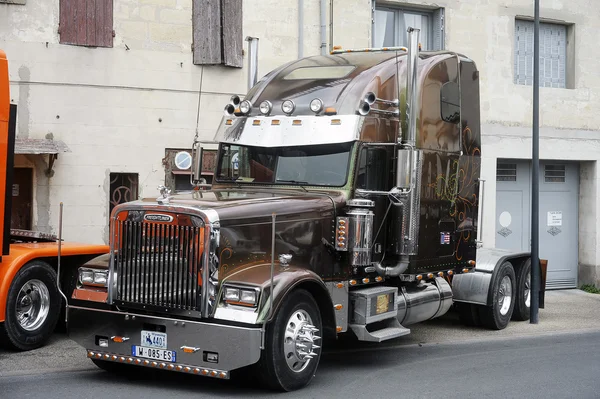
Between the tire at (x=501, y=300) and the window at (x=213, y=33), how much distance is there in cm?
588

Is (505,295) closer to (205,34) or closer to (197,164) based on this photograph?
(197,164)

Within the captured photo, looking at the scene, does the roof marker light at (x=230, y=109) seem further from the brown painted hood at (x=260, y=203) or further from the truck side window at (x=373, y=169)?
the truck side window at (x=373, y=169)

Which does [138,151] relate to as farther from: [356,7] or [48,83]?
[356,7]

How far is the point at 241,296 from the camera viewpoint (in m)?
8.15

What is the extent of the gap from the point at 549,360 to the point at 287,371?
3921mm

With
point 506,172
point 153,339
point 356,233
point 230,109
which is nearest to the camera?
point 153,339

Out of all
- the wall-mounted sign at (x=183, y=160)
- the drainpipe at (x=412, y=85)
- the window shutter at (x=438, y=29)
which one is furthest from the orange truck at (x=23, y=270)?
the window shutter at (x=438, y=29)

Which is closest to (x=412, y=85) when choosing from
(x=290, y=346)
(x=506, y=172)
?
(x=290, y=346)

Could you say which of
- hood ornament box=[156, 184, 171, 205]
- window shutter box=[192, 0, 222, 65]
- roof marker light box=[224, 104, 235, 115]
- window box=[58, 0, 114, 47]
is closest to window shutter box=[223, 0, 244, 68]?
window shutter box=[192, 0, 222, 65]

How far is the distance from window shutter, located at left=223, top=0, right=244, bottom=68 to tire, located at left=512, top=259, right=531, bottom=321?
5.97 meters

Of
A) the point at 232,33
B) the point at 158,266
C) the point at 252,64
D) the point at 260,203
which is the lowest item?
the point at 158,266

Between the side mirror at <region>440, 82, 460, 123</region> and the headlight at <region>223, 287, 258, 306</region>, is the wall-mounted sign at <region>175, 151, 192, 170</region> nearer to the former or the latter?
the side mirror at <region>440, 82, 460, 123</region>

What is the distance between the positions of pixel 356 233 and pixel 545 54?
11.1 metres

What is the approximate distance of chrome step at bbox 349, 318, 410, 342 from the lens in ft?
31.7
